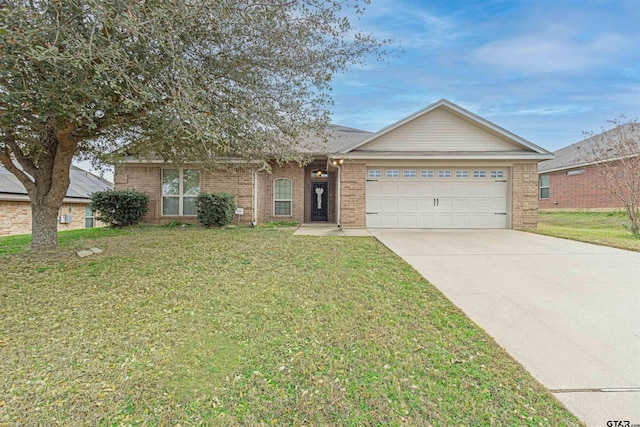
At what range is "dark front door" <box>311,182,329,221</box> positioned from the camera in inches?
619

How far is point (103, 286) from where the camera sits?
4.58 meters

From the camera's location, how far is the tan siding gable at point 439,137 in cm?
1212

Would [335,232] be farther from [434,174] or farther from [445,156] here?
[445,156]

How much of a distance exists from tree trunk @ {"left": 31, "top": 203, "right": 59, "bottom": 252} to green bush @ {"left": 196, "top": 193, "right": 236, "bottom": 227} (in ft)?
16.8

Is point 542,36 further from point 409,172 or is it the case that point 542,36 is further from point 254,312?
point 254,312

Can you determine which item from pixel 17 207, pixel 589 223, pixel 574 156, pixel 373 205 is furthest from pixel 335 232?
pixel 574 156

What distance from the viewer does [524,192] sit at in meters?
11.9

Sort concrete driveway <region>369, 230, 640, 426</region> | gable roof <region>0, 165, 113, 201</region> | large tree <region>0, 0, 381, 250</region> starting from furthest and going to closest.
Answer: gable roof <region>0, 165, 113, 201</region> → large tree <region>0, 0, 381, 250</region> → concrete driveway <region>369, 230, 640, 426</region>

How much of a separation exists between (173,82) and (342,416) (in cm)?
460

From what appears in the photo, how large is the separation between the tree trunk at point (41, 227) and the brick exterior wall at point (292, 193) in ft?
26.1

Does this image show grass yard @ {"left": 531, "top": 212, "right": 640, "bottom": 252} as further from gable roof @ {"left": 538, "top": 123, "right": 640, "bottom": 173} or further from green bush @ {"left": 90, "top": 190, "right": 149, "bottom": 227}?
green bush @ {"left": 90, "top": 190, "right": 149, "bottom": 227}

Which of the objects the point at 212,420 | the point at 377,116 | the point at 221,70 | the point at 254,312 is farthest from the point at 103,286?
the point at 377,116

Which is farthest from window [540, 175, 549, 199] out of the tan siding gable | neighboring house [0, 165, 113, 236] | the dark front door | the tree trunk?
neighboring house [0, 165, 113, 236]

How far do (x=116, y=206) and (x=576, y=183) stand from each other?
2410 cm
